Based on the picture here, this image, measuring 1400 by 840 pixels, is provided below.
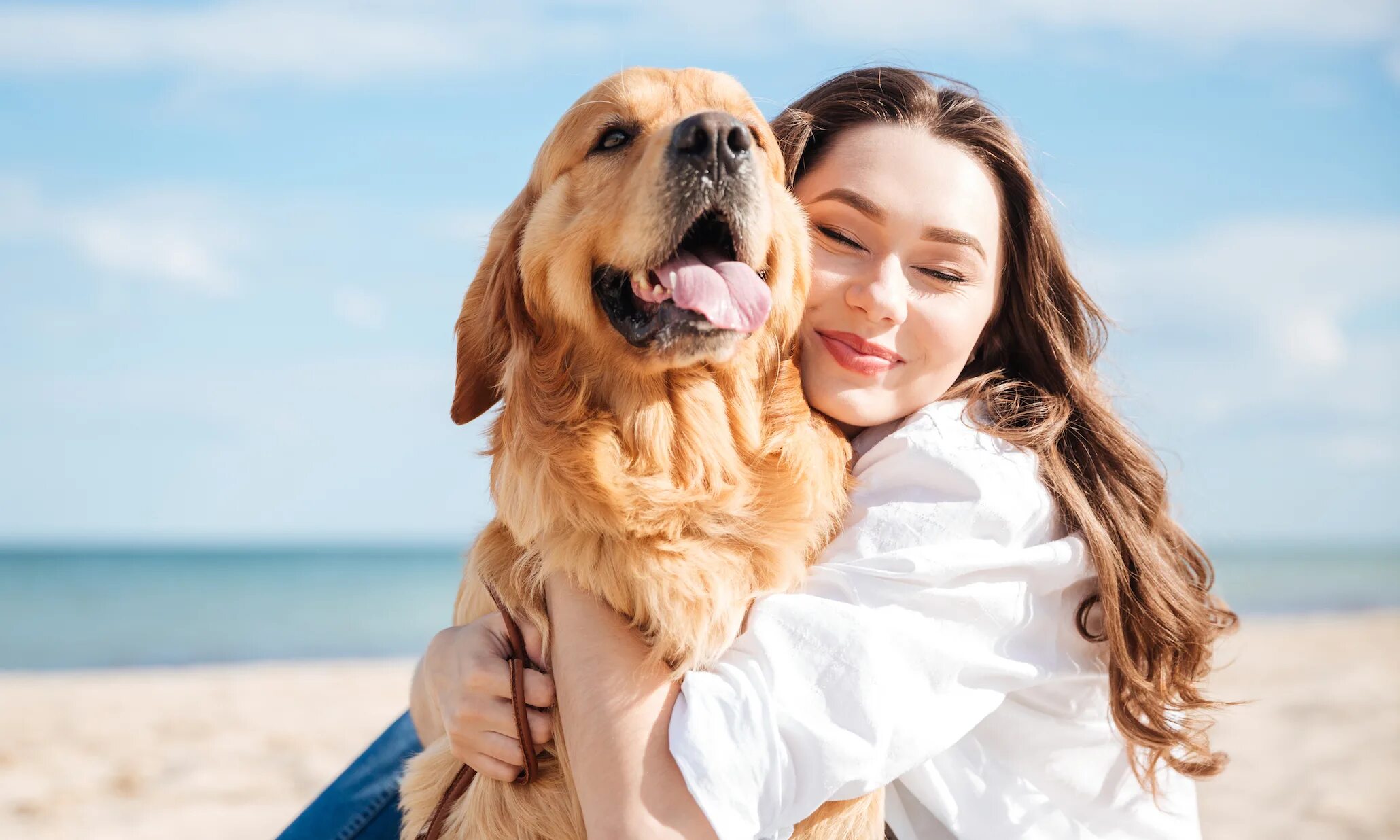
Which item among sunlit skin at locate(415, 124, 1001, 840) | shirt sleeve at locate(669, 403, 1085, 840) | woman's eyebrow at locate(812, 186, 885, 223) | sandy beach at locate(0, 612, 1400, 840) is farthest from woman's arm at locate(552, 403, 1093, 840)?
sandy beach at locate(0, 612, 1400, 840)

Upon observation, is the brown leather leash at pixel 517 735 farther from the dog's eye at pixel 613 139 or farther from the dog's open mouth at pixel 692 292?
the dog's eye at pixel 613 139

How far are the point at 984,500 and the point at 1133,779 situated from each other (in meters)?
0.95

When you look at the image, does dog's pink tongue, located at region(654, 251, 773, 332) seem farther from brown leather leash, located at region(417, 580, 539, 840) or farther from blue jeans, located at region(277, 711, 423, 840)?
blue jeans, located at region(277, 711, 423, 840)

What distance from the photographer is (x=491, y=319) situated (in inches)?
110

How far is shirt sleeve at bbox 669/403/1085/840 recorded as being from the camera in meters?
1.96

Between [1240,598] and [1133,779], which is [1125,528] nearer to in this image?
[1133,779]

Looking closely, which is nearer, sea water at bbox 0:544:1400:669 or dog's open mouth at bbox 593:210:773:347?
dog's open mouth at bbox 593:210:773:347

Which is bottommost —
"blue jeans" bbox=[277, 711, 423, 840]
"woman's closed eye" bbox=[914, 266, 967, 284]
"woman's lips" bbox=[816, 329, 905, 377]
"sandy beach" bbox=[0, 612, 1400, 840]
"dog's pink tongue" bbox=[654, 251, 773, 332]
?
"sandy beach" bbox=[0, 612, 1400, 840]

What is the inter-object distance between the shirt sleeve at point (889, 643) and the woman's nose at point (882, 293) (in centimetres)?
30

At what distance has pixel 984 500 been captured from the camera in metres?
2.23

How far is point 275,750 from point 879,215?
666 centimetres

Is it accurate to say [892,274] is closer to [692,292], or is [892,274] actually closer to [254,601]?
[692,292]

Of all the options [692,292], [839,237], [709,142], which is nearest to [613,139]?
[709,142]

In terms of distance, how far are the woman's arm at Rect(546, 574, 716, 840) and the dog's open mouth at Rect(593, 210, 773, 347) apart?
651mm
